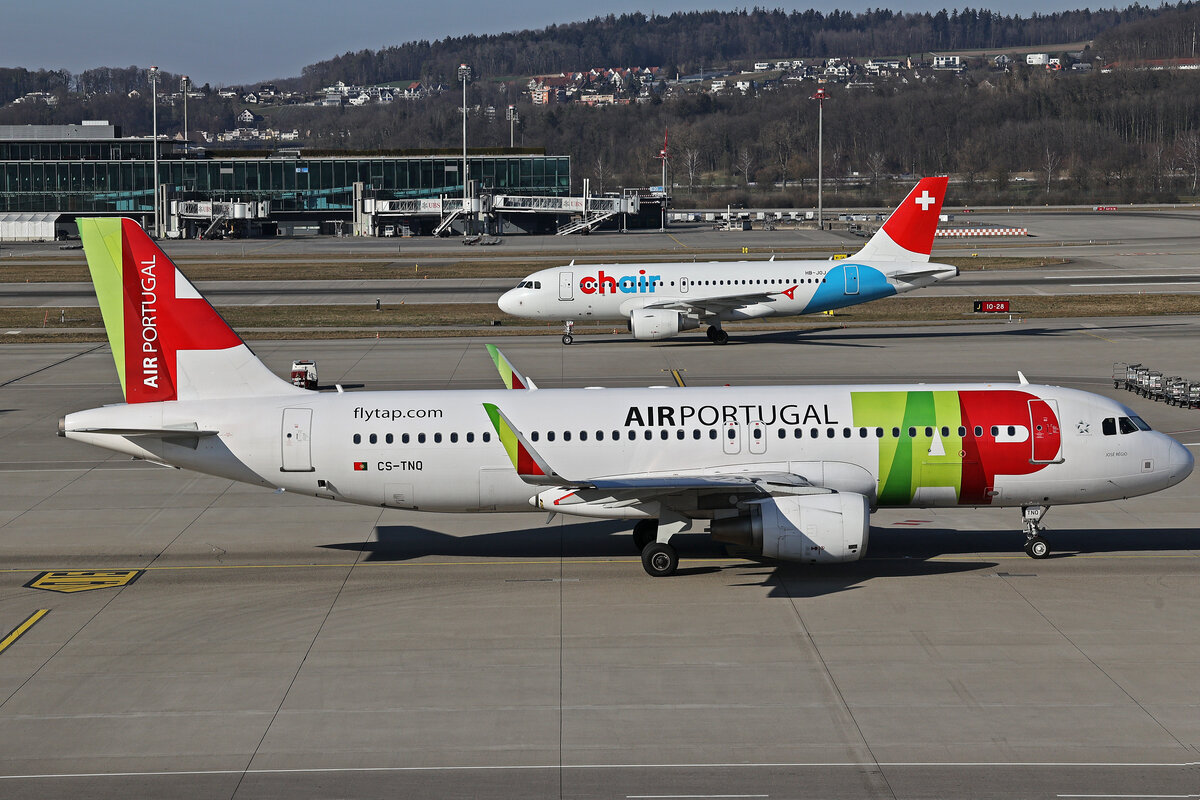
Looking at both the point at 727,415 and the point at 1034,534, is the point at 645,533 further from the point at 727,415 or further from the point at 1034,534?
the point at 1034,534

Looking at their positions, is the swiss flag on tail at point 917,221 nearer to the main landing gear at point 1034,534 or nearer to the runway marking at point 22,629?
the main landing gear at point 1034,534

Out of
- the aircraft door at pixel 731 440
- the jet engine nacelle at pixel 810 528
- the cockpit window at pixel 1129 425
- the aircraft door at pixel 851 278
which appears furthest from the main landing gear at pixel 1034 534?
the aircraft door at pixel 851 278

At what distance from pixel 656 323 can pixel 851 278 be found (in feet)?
34.3

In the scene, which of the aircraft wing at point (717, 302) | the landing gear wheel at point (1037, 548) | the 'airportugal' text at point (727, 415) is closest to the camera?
the 'airportugal' text at point (727, 415)

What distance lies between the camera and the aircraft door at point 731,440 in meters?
27.5

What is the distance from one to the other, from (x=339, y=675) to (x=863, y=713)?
9211 mm

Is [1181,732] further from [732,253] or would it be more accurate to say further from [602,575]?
[732,253]

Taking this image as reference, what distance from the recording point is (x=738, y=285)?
64250mm

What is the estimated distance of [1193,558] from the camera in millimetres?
28141

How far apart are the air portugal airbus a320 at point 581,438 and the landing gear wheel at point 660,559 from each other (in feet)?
0.16

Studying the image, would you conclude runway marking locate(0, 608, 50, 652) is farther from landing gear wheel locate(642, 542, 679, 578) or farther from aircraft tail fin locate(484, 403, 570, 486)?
landing gear wheel locate(642, 542, 679, 578)

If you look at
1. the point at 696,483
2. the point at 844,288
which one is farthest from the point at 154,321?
the point at 844,288

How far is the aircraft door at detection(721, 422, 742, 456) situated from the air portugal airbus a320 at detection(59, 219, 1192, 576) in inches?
1.3

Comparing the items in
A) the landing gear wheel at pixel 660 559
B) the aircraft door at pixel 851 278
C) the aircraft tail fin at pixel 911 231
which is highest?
the aircraft tail fin at pixel 911 231
